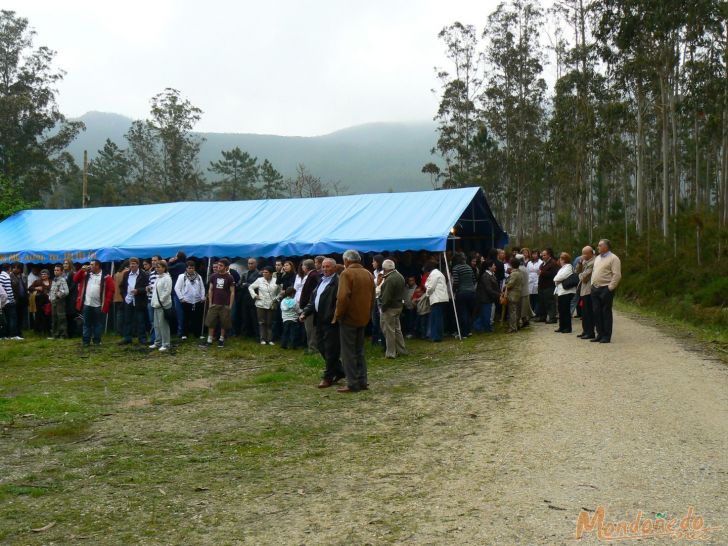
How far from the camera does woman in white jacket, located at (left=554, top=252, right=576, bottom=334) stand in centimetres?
1168

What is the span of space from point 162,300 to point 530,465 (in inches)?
322

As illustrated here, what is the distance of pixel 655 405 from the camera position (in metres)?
6.61

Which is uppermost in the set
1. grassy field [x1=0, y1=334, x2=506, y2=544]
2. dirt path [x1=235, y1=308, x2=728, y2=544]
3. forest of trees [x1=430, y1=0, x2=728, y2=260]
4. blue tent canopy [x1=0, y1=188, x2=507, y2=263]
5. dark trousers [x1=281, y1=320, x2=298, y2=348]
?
forest of trees [x1=430, y1=0, x2=728, y2=260]

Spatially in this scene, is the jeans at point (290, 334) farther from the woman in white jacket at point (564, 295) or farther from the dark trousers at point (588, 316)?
the dark trousers at point (588, 316)

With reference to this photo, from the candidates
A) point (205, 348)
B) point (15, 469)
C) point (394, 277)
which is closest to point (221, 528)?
point (15, 469)

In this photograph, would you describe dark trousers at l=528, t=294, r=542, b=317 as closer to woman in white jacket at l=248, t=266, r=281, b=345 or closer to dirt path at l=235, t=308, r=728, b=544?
woman in white jacket at l=248, t=266, r=281, b=345

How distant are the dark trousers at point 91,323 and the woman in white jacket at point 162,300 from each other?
1.60 m

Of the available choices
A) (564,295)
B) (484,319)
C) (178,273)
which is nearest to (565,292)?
(564,295)

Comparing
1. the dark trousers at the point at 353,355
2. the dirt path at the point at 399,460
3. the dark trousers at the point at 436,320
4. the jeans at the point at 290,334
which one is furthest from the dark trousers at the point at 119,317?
the dark trousers at the point at 353,355

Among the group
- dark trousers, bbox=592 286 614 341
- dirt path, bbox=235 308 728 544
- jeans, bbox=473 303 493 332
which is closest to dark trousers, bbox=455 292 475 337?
jeans, bbox=473 303 493 332

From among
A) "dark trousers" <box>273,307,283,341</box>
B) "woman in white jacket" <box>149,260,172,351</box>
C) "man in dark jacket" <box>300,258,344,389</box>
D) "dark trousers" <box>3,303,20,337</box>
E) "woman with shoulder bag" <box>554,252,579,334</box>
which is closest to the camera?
"man in dark jacket" <box>300,258,344,389</box>

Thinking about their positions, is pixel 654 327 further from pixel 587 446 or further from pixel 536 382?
pixel 587 446

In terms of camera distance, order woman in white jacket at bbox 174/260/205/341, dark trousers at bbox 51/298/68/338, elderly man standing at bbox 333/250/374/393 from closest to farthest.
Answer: elderly man standing at bbox 333/250/374/393
woman in white jacket at bbox 174/260/205/341
dark trousers at bbox 51/298/68/338

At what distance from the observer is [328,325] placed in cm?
816
